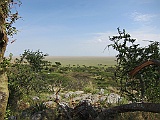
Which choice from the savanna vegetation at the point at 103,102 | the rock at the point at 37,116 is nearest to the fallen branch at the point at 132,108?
the savanna vegetation at the point at 103,102

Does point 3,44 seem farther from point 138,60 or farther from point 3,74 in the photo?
point 138,60

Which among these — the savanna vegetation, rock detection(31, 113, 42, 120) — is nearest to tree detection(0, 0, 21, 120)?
the savanna vegetation

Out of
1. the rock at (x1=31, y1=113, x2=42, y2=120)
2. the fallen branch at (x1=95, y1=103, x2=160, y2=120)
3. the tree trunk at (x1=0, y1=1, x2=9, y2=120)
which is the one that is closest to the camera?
the fallen branch at (x1=95, y1=103, x2=160, y2=120)

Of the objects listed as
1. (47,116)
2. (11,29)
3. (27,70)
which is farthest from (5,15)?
(27,70)

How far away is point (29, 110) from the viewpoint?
432 inches

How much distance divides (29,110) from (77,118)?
2.97m

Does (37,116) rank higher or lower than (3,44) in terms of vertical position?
Result: lower

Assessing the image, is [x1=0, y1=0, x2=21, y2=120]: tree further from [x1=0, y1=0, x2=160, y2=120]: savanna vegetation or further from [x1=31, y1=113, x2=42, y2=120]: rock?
[x1=31, y1=113, x2=42, y2=120]: rock

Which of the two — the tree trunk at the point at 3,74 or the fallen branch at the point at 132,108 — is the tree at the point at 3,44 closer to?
the tree trunk at the point at 3,74

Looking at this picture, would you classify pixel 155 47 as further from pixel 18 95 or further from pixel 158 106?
pixel 18 95

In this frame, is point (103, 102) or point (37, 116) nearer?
point (37, 116)

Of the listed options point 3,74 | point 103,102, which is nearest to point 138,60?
point 103,102

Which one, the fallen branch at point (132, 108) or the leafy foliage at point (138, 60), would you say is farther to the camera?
the leafy foliage at point (138, 60)

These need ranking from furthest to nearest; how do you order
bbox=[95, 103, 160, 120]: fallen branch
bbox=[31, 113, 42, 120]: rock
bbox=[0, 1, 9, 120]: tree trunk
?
1. bbox=[31, 113, 42, 120]: rock
2. bbox=[0, 1, 9, 120]: tree trunk
3. bbox=[95, 103, 160, 120]: fallen branch
